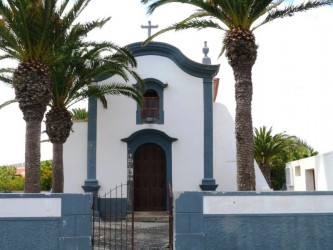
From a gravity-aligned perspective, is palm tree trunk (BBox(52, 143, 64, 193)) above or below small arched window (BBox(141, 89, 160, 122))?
below

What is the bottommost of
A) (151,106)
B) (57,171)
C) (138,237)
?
(138,237)

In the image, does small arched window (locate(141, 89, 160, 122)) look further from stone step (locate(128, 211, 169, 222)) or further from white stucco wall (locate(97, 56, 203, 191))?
stone step (locate(128, 211, 169, 222))

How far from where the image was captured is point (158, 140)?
17453mm

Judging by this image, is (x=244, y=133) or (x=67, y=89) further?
(x=67, y=89)

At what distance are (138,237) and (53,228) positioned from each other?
4274 millimetres

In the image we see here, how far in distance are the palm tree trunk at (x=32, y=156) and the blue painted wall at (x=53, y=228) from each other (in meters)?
2.98

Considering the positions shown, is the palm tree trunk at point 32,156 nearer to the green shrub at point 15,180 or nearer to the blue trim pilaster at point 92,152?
the blue trim pilaster at point 92,152

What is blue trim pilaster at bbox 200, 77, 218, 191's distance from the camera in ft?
56.0

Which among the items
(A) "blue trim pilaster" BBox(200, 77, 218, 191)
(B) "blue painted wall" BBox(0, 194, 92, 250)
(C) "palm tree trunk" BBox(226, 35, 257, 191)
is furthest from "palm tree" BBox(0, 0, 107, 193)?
(A) "blue trim pilaster" BBox(200, 77, 218, 191)

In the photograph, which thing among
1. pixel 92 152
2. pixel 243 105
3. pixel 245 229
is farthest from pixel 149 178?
pixel 245 229

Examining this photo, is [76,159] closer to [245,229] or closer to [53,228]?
[53,228]

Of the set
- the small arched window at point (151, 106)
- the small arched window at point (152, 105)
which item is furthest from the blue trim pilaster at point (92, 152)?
the small arched window at point (151, 106)

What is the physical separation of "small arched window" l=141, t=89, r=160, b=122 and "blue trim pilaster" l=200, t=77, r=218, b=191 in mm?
1920

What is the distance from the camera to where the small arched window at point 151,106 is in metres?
17.8
